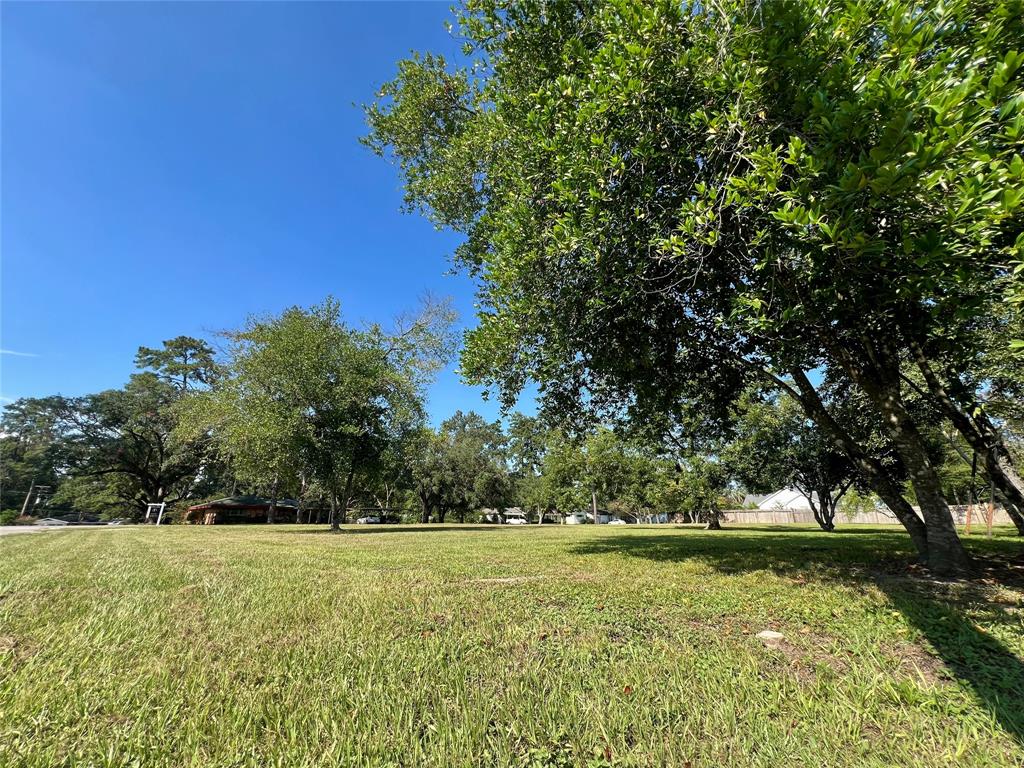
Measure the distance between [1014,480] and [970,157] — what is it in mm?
8509

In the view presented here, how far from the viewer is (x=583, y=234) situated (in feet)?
17.1

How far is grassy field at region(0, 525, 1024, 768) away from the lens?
1878 millimetres

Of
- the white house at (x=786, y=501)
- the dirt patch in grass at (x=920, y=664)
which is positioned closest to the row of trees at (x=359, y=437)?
the dirt patch in grass at (x=920, y=664)

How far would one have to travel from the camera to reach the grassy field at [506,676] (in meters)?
1.88

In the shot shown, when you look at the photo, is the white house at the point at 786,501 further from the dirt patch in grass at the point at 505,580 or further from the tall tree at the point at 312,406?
the dirt patch in grass at the point at 505,580

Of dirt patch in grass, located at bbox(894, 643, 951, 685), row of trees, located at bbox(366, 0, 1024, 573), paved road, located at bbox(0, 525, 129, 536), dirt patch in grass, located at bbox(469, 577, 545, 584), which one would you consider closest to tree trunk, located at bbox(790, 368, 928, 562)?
Answer: row of trees, located at bbox(366, 0, 1024, 573)

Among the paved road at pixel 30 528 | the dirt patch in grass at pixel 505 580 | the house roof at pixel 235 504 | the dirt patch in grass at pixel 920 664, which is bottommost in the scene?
the dirt patch in grass at pixel 920 664

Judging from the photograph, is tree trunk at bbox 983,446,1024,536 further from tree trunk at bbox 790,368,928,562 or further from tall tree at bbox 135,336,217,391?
tall tree at bbox 135,336,217,391

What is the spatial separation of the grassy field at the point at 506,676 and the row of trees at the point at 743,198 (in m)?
2.69

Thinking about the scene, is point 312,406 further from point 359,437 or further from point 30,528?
point 30,528

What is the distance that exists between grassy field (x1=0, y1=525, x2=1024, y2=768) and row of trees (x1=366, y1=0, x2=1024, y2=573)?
2.69 meters

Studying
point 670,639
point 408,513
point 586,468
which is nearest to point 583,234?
point 670,639

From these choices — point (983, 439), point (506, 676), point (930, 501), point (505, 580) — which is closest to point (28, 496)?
point (505, 580)

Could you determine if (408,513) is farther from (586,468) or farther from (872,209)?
(872,209)
